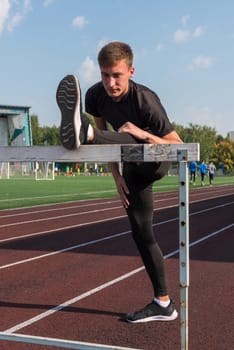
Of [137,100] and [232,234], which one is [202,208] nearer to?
[232,234]

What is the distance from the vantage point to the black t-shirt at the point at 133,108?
3.54 meters

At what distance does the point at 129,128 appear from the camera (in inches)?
125

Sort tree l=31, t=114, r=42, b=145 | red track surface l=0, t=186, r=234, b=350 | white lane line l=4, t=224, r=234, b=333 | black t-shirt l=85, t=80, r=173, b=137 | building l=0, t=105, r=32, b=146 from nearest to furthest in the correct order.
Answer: black t-shirt l=85, t=80, r=173, b=137 < red track surface l=0, t=186, r=234, b=350 < white lane line l=4, t=224, r=234, b=333 < building l=0, t=105, r=32, b=146 < tree l=31, t=114, r=42, b=145

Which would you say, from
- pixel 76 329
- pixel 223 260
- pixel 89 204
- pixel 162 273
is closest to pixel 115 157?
pixel 162 273

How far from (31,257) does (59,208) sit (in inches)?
327

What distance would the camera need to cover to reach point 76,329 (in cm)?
400

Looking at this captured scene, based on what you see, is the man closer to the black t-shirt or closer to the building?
the black t-shirt

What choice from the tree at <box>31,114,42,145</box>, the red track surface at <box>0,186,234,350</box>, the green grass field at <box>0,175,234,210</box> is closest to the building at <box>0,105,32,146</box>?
the tree at <box>31,114,42,145</box>

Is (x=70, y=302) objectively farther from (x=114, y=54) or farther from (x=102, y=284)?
(x=114, y=54)

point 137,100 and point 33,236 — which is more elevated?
point 137,100

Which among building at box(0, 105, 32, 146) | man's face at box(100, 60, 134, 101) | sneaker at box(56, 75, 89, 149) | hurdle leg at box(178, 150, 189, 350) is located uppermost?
building at box(0, 105, 32, 146)

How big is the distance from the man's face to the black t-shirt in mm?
104

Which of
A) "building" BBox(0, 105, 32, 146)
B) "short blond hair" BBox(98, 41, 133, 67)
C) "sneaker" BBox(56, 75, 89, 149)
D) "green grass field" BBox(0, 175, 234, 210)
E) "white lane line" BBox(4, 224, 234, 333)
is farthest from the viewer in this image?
"building" BBox(0, 105, 32, 146)

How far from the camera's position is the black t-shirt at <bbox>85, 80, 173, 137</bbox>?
139 inches
